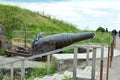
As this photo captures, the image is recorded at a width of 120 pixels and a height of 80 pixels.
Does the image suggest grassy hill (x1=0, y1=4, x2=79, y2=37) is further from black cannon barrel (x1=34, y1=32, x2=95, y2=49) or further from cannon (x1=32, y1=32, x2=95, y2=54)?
black cannon barrel (x1=34, y1=32, x2=95, y2=49)

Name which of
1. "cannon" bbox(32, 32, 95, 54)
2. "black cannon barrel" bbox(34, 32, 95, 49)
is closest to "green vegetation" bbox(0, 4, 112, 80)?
→ "cannon" bbox(32, 32, 95, 54)

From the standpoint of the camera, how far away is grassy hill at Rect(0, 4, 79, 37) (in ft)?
81.3

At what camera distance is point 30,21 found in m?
28.5

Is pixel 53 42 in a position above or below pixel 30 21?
below

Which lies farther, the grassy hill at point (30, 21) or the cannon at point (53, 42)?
the grassy hill at point (30, 21)

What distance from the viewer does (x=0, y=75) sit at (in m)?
12.5

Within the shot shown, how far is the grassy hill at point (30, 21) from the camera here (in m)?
24.8

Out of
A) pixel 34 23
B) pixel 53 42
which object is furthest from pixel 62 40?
pixel 34 23

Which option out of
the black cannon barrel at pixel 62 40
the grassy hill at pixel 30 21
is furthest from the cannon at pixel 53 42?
the grassy hill at pixel 30 21

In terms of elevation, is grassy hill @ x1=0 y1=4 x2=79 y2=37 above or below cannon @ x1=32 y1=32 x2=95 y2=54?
above

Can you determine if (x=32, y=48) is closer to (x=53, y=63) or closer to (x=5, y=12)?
(x=53, y=63)

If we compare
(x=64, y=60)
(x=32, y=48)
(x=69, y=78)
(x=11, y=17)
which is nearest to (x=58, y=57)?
(x=64, y=60)

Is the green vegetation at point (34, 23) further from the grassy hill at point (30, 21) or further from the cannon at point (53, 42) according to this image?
the cannon at point (53, 42)

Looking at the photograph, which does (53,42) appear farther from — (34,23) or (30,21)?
(30,21)
